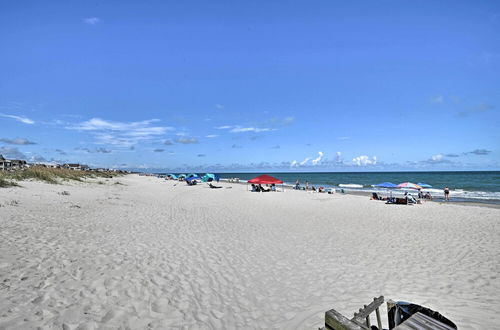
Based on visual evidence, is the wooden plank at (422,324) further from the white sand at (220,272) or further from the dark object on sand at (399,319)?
the white sand at (220,272)

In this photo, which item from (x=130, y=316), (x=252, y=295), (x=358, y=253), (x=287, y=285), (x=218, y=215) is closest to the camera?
(x=130, y=316)

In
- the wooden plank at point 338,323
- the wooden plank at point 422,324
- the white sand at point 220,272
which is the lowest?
the white sand at point 220,272

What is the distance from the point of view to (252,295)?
16.8 ft

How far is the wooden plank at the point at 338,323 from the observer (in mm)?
2330

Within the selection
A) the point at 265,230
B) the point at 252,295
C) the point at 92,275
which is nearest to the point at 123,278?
the point at 92,275

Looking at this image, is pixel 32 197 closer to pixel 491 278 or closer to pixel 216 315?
pixel 216 315

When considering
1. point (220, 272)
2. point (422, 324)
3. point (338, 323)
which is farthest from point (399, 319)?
point (220, 272)

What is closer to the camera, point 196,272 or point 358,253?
point 196,272

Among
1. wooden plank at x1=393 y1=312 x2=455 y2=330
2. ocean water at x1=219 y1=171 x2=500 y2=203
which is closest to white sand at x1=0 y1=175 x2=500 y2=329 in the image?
wooden plank at x1=393 y1=312 x2=455 y2=330

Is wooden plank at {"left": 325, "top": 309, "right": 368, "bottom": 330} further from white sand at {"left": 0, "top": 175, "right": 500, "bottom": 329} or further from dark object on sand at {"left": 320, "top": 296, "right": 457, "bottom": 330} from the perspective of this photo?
white sand at {"left": 0, "top": 175, "right": 500, "bottom": 329}

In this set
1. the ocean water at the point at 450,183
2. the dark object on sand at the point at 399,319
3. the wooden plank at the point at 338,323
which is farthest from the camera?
the ocean water at the point at 450,183

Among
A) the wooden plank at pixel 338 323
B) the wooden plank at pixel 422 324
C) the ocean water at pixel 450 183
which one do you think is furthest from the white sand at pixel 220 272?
the ocean water at pixel 450 183

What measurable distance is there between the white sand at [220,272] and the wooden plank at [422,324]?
1.77m

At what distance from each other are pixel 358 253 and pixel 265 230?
420cm
